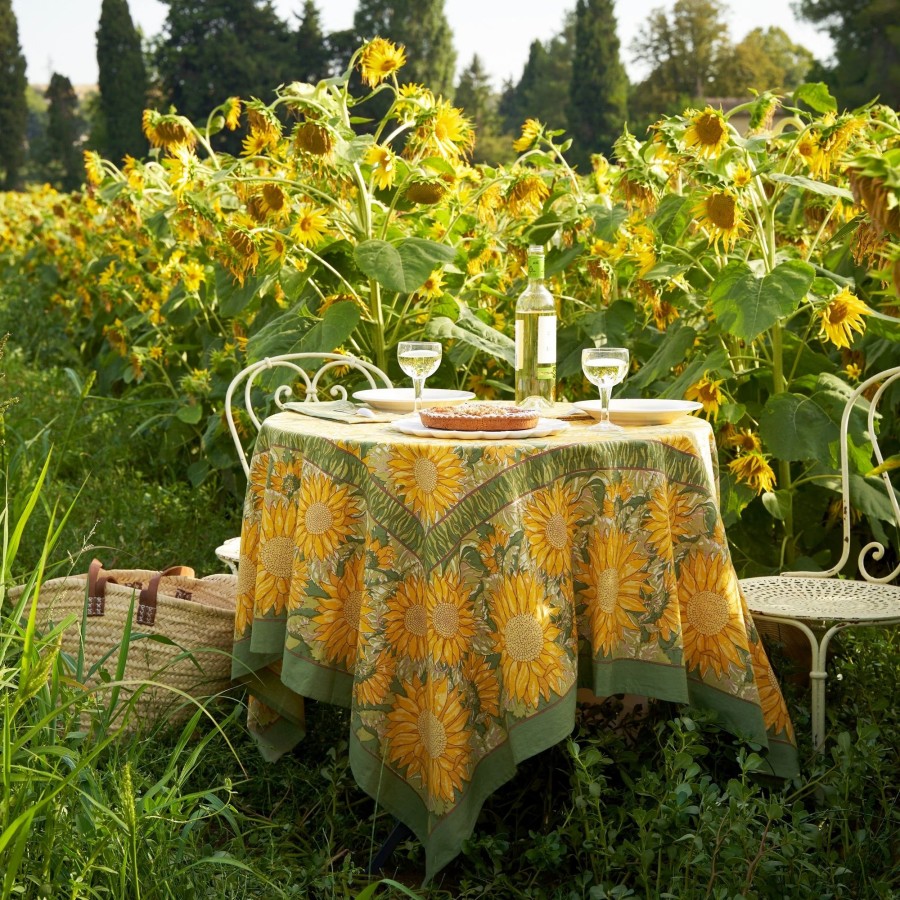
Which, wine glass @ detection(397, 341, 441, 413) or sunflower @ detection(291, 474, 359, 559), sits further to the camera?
wine glass @ detection(397, 341, 441, 413)

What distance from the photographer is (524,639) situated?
85.7 inches

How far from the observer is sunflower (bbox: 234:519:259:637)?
258 centimetres

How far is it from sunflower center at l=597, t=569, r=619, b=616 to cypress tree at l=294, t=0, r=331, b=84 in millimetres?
38150

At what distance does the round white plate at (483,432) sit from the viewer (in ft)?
7.41

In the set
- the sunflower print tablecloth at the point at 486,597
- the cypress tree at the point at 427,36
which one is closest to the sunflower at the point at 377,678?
the sunflower print tablecloth at the point at 486,597

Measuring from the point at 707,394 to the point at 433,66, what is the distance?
37012 millimetres

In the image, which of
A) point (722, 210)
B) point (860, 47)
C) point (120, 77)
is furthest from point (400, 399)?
point (120, 77)

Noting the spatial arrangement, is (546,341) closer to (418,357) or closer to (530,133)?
(418,357)

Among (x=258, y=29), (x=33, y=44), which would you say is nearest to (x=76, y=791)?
(x=33, y=44)

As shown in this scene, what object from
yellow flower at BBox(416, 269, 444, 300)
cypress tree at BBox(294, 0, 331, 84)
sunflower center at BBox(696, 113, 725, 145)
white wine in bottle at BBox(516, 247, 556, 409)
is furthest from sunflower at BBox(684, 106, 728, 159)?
cypress tree at BBox(294, 0, 331, 84)

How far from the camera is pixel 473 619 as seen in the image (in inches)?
86.4

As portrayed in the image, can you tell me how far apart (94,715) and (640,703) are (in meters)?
1.08

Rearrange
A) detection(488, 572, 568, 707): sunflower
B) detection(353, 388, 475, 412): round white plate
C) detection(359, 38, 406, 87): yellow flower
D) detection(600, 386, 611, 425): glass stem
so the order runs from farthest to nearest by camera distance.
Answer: detection(359, 38, 406, 87): yellow flower → detection(353, 388, 475, 412): round white plate → detection(600, 386, 611, 425): glass stem → detection(488, 572, 568, 707): sunflower

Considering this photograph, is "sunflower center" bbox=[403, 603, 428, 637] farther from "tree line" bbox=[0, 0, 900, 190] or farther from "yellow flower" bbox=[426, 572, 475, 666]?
"tree line" bbox=[0, 0, 900, 190]
